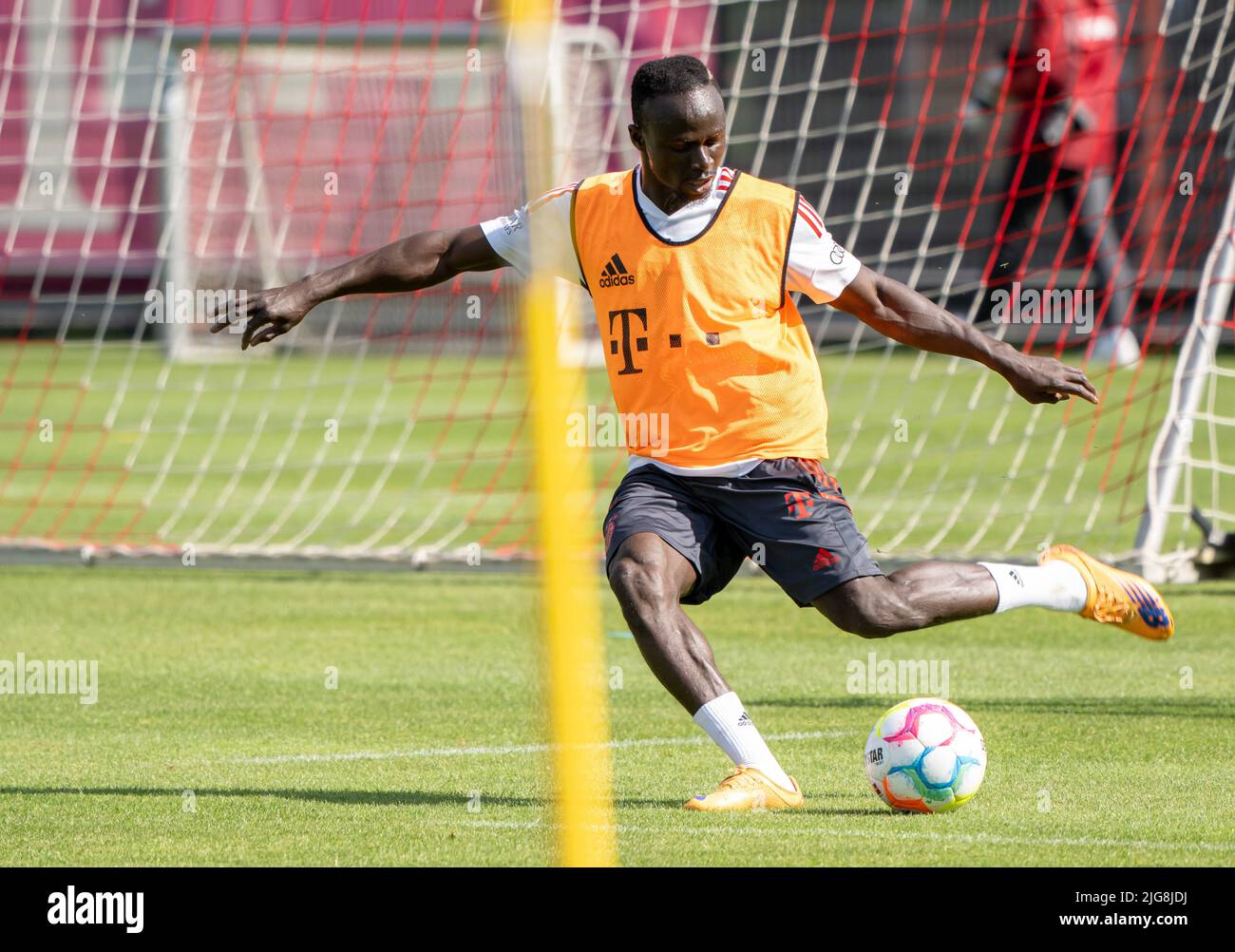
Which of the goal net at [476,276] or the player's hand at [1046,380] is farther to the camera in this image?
the goal net at [476,276]

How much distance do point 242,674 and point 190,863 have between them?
3.36 meters

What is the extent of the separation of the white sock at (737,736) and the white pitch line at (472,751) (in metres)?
0.83

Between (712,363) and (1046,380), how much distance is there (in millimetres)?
976

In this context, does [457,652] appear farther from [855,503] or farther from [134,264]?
[134,264]

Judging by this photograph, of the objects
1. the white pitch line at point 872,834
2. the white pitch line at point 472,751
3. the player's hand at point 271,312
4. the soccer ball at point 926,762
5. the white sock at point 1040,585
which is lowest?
the white pitch line at point 872,834

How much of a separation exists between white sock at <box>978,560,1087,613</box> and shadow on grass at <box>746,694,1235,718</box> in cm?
77

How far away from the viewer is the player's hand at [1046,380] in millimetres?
6070

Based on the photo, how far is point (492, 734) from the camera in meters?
7.28

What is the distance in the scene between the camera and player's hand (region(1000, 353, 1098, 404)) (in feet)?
19.9

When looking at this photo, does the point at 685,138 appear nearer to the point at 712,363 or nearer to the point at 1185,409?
the point at 712,363

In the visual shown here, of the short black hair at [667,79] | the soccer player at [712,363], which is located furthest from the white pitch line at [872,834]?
the short black hair at [667,79]

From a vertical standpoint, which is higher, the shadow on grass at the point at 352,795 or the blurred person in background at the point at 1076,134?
the blurred person in background at the point at 1076,134

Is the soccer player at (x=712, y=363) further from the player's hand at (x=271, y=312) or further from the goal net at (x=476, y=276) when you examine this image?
the goal net at (x=476, y=276)
